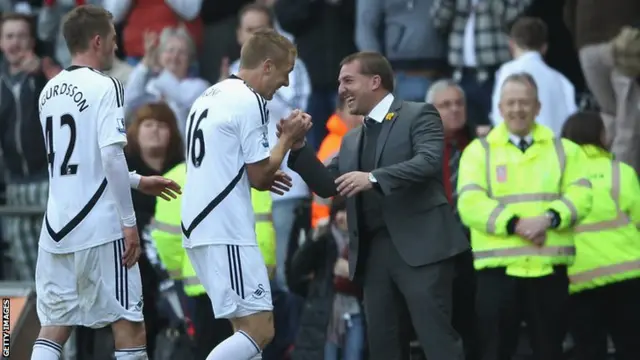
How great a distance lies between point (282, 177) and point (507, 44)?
5.01 metres

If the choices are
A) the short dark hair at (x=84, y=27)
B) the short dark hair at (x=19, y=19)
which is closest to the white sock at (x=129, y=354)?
the short dark hair at (x=84, y=27)

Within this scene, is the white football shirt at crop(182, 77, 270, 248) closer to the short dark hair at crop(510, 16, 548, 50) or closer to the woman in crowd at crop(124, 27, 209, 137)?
the short dark hair at crop(510, 16, 548, 50)

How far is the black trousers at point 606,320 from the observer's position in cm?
1090

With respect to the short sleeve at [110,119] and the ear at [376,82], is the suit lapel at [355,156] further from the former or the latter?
the short sleeve at [110,119]

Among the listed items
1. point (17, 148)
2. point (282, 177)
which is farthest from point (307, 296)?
point (17, 148)

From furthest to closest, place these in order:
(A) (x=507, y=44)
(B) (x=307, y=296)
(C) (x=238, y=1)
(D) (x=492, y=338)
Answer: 1. (C) (x=238, y=1)
2. (A) (x=507, y=44)
3. (B) (x=307, y=296)
4. (D) (x=492, y=338)

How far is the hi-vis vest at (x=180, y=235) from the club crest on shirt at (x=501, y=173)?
5.62ft

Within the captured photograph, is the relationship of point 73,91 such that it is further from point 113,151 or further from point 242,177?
point 242,177

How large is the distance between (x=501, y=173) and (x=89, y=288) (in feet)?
10.5

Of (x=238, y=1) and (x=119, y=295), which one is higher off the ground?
(x=238, y=1)

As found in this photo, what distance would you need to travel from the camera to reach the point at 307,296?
11141 millimetres

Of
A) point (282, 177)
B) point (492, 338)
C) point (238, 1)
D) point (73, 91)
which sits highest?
point (238, 1)

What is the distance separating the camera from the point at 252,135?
843cm

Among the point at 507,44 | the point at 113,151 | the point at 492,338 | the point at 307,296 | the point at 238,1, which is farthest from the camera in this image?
the point at 238,1
